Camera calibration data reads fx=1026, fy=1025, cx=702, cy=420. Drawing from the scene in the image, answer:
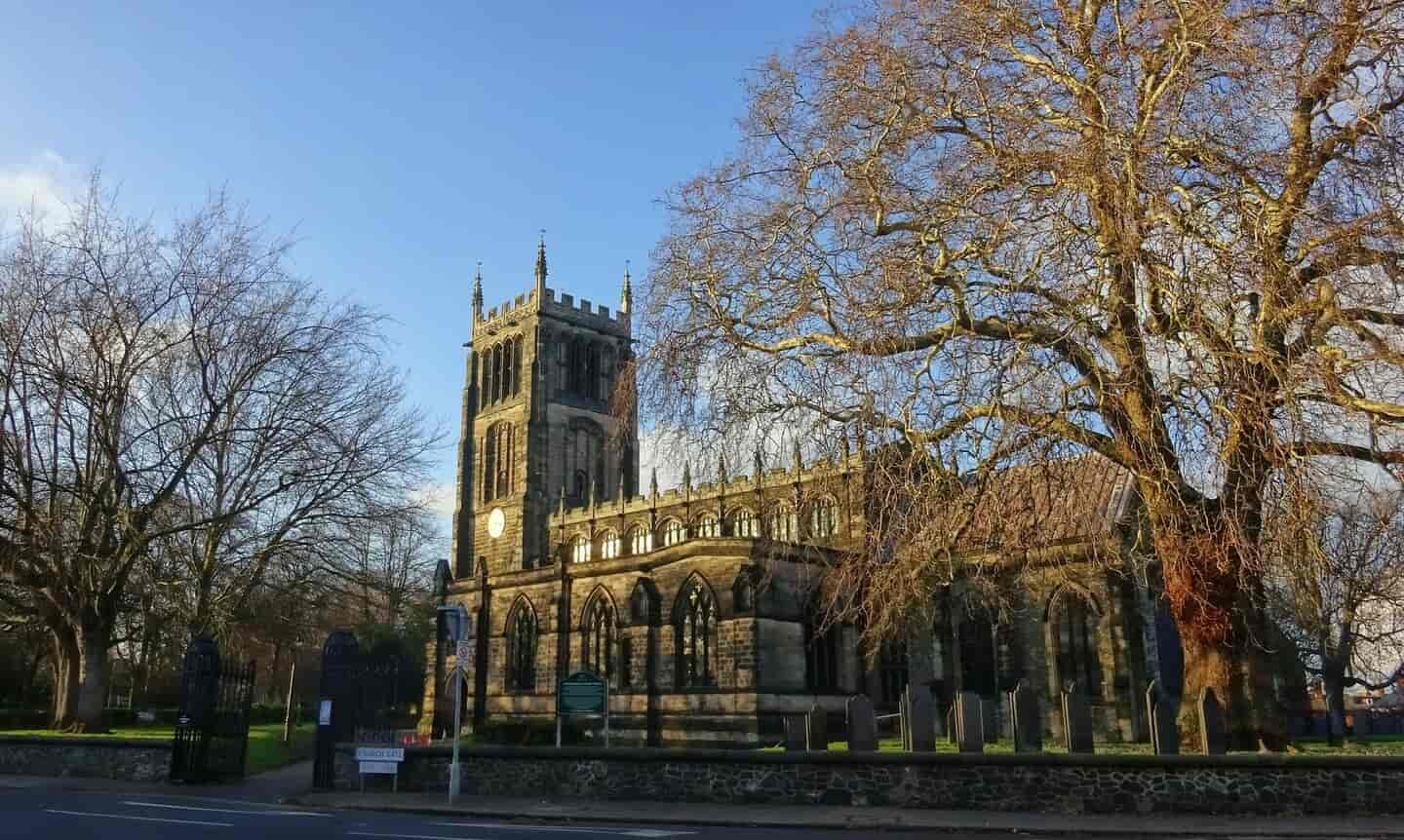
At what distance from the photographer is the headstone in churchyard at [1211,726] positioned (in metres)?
14.0

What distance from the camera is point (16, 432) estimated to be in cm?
2448

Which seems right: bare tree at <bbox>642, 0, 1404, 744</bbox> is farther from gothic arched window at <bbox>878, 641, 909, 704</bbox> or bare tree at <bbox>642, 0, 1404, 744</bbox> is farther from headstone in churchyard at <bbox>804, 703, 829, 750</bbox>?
gothic arched window at <bbox>878, 641, 909, 704</bbox>

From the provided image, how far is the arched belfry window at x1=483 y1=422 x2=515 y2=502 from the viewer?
67375 millimetres

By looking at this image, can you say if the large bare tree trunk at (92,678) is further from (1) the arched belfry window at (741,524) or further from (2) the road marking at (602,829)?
(1) the arched belfry window at (741,524)

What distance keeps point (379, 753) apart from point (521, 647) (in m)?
24.4

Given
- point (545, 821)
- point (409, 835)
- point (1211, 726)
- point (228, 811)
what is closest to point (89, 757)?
point (228, 811)

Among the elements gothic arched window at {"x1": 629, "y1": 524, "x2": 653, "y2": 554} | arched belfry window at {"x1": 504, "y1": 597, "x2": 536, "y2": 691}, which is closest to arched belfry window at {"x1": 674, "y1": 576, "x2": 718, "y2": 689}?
arched belfry window at {"x1": 504, "y1": 597, "x2": 536, "y2": 691}

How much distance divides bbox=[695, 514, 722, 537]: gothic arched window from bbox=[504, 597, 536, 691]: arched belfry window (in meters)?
13.7

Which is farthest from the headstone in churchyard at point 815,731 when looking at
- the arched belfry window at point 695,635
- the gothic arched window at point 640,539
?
the gothic arched window at point 640,539

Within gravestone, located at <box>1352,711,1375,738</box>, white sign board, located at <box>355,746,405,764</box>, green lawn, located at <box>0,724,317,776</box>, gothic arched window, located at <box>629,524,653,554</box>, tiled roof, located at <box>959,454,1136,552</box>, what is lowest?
gravestone, located at <box>1352,711,1375,738</box>

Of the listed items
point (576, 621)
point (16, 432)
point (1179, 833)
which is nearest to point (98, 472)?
point (16, 432)

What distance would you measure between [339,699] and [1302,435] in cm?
1679

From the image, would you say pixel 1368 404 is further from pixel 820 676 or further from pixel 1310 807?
pixel 820 676

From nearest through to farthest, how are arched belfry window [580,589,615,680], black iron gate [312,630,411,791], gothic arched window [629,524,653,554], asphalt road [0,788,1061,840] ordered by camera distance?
1. asphalt road [0,788,1061,840]
2. black iron gate [312,630,411,791]
3. arched belfry window [580,589,615,680]
4. gothic arched window [629,524,653,554]
